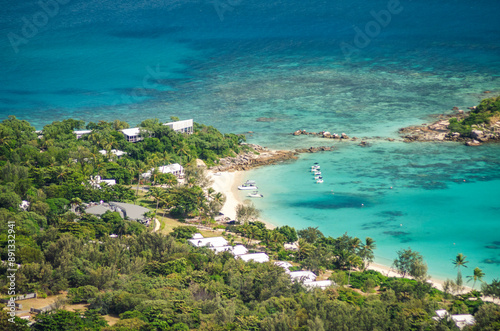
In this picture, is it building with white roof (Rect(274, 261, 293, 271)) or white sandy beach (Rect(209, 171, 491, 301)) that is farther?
white sandy beach (Rect(209, 171, 491, 301))

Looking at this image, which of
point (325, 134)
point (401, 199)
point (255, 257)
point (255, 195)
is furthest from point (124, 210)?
point (325, 134)

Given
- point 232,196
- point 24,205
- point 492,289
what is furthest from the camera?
point 232,196

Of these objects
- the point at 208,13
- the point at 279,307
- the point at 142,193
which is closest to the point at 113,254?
the point at 279,307

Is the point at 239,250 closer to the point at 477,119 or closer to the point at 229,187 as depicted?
the point at 229,187

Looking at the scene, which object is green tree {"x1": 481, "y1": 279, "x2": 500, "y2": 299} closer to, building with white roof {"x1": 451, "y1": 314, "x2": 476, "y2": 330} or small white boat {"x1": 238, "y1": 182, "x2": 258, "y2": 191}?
building with white roof {"x1": 451, "y1": 314, "x2": 476, "y2": 330}

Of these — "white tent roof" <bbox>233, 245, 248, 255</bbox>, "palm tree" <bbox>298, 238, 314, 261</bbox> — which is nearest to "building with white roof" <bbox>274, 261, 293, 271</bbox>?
"palm tree" <bbox>298, 238, 314, 261</bbox>

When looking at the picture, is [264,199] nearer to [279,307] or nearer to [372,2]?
[279,307]
